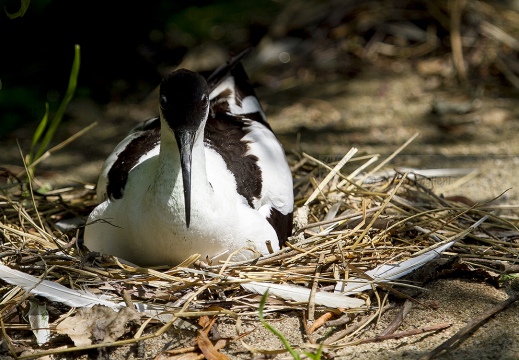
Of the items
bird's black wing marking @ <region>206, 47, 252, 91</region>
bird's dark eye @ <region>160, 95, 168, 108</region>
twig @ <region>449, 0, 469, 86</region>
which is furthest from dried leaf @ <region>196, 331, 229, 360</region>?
twig @ <region>449, 0, 469, 86</region>

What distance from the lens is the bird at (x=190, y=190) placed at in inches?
119

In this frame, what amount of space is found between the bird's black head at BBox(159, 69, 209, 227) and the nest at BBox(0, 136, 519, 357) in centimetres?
33

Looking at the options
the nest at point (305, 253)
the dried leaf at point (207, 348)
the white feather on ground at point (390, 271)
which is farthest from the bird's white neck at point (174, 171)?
the white feather on ground at point (390, 271)

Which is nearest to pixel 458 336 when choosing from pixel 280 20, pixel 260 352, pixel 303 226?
pixel 260 352

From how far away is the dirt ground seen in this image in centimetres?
288

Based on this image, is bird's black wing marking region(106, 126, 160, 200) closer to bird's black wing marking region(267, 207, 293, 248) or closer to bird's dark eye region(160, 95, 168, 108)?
bird's dark eye region(160, 95, 168, 108)

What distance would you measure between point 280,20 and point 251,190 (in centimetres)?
359

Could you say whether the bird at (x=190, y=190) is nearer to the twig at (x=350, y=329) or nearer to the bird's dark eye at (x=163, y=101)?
the bird's dark eye at (x=163, y=101)

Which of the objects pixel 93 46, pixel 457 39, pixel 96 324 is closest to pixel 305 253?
pixel 96 324

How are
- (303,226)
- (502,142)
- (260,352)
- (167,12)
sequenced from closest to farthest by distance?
(260,352), (303,226), (502,142), (167,12)

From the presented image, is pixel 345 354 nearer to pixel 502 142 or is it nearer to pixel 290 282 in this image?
pixel 290 282

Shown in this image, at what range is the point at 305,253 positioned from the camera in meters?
3.24

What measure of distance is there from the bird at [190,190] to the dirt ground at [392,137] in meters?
0.43

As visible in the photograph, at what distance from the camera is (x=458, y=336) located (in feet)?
8.87
